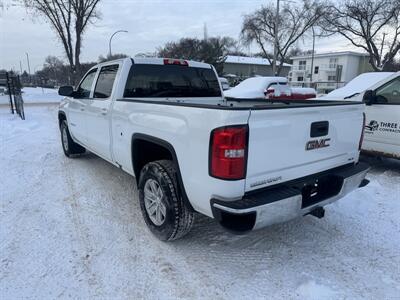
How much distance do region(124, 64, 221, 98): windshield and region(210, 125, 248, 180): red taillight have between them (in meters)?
2.11

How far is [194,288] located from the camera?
2623mm

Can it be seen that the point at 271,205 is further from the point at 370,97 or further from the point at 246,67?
the point at 246,67

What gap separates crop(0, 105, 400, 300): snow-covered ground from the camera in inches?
103

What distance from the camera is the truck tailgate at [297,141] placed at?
2.45 meters

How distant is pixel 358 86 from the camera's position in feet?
24.1

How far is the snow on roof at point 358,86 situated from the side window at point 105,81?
4.80m

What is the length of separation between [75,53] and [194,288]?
24.2 m

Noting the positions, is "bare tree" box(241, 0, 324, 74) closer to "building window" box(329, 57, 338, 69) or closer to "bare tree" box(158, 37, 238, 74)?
"bare tree" box(158, 37, 238, 74)

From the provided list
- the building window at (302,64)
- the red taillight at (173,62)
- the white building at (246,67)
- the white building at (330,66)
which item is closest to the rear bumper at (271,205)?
the red taillight at (173,62)

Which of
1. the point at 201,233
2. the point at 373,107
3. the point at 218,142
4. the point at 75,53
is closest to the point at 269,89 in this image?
the point at 373,107

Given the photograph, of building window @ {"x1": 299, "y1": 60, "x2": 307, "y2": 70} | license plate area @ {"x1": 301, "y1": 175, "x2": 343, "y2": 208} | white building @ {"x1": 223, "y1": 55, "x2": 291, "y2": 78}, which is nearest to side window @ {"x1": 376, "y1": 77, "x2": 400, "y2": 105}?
license plate area @ {"x1": 301, "y1": 175, "x2": 343, "y2": 208}

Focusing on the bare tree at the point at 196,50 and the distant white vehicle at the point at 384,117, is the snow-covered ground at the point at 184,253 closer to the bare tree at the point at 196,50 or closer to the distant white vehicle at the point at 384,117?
the distant white vehicle at the point at 384,117

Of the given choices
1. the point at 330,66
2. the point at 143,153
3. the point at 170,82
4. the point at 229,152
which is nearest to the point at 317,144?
the point at 229,152

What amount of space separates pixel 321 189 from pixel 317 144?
0.52 m
